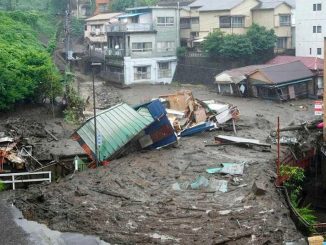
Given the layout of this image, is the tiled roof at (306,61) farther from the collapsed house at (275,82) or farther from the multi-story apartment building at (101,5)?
the multi-story apartment building at (101,5)

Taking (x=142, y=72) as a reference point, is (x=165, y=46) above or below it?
above

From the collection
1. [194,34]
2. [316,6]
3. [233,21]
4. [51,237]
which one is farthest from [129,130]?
[194,34]

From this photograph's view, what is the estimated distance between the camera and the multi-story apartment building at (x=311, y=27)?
Answer: 147ft

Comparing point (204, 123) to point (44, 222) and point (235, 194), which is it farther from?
point (44, 222)

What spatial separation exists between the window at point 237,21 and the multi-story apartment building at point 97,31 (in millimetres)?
15518

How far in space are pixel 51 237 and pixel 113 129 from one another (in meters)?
8.58

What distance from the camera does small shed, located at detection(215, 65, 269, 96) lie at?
41.8 metres

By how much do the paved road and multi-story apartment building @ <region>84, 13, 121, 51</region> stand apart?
43.5 meters

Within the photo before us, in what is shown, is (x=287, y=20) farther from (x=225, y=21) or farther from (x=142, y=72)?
(x=142, y=72)

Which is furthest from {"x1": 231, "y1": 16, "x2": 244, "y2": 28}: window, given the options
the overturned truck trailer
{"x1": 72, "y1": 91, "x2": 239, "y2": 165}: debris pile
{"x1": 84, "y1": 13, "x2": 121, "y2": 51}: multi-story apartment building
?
the overturned truck trailer

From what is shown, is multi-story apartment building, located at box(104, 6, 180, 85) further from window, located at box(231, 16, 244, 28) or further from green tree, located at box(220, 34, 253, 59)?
green tree, located at box(220, 34, 253, 59)

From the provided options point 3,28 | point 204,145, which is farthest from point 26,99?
point 204,145

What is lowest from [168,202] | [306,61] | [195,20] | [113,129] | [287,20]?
[168,202]

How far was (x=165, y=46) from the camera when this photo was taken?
173 ft
